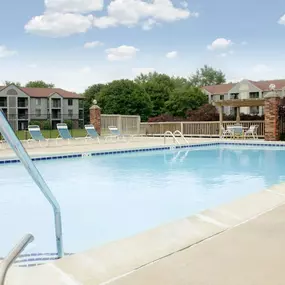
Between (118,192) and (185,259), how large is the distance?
4034mm

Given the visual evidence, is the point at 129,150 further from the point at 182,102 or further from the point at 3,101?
the point at 3,101

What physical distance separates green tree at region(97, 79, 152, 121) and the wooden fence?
17146 mm

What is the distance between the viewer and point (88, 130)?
16359mm

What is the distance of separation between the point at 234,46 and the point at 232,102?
650 inches

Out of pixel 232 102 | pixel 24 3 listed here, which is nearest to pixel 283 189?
pixel 232 102

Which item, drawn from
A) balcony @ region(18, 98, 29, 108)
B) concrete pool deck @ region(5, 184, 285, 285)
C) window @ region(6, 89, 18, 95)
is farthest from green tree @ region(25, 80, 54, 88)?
concrete pool deck @ region(5, 184, 285, 285)

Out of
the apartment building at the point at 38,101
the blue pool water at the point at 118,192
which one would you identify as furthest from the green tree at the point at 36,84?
the blue pool water at the point at 118,192

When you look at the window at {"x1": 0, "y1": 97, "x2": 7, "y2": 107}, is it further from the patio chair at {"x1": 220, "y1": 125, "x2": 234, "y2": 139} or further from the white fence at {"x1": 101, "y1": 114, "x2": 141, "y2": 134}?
the patio chair at {"x1": 220, "y1": 125, "x2": 234, "y2": 139}

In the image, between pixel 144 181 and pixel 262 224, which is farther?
pixel 144 181

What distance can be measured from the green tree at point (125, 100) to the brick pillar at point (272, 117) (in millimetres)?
23812

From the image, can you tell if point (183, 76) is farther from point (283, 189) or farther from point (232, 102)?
point (283, 189)

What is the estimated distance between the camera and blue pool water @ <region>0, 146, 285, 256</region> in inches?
180

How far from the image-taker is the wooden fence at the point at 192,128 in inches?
774

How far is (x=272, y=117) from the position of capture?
1672 cm
